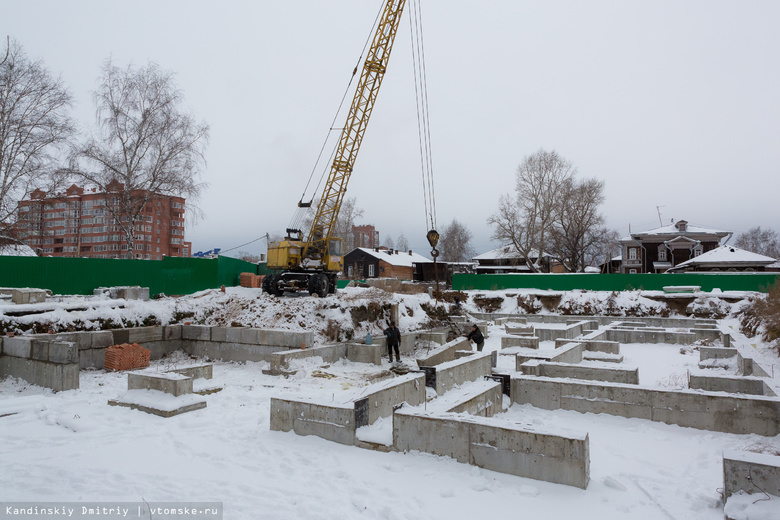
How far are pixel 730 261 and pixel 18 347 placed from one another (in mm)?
41731

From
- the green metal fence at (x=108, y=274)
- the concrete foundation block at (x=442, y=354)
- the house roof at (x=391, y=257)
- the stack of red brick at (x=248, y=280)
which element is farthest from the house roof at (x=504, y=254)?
the concrete foundation block at (x=442, y=354)

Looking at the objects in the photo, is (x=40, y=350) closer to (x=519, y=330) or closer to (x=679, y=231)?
(x=519, y=330)

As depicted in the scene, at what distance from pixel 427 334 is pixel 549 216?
95.7ft

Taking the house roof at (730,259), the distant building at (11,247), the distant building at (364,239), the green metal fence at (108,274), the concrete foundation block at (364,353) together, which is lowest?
the concrete foundation block at (364,353)

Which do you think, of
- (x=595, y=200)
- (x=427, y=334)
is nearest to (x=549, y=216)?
(x=595, y=200)

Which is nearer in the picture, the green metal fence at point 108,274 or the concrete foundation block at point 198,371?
the concrete foundation block at point 198,371

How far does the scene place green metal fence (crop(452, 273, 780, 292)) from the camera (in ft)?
88.5

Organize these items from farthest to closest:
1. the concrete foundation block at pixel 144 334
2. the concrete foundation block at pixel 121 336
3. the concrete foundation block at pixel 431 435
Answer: the concrete foundation block at pixel 144 334
the concrete foundation block at pixel 121 336
the concrete foundation block at pixel 431 435

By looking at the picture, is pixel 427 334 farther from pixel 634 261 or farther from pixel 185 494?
pixel 634 261

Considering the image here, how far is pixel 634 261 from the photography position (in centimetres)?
4600

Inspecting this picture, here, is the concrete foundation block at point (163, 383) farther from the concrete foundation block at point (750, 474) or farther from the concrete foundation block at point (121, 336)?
the concrete foundation block at point (750, 474)

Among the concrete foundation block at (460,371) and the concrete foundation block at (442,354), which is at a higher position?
the concrete foundation block at (460,371)

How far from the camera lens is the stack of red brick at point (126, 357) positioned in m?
11.9

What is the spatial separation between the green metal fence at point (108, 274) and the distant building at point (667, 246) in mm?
38866
